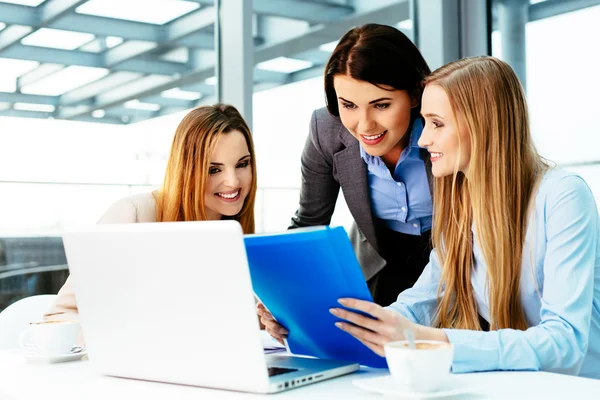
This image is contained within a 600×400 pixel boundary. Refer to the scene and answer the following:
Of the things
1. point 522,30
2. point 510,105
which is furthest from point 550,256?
point 522,30

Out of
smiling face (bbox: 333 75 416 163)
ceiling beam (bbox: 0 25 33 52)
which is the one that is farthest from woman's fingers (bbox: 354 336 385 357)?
ceiling beam (bbox: 0 25 33 52)

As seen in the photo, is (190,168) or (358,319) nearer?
(358,319)

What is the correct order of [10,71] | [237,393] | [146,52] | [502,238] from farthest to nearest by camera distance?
[146,52] < [10,71] < [502,238] < [237,393]

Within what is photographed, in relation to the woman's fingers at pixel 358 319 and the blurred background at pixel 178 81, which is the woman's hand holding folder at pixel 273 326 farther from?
the blurred background at pixel 178 81

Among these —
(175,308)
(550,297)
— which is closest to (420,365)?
(175,308)

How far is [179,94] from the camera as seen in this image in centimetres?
272

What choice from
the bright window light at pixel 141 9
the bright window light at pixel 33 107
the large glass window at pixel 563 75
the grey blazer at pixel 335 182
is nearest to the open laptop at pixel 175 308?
the grey blazer at pixel 335 182

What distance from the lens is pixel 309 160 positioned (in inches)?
91.4

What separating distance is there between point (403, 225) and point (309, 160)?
377mm

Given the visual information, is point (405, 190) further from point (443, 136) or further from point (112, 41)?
point (112, 41)

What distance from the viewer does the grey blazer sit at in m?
2.17

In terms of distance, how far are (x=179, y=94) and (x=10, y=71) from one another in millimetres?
627

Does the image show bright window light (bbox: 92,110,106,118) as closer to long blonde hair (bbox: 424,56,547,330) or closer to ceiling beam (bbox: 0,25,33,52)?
ceiling beam (bbox: 0,25,33,52)

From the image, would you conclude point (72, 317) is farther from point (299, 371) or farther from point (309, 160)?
point (309, 160)
